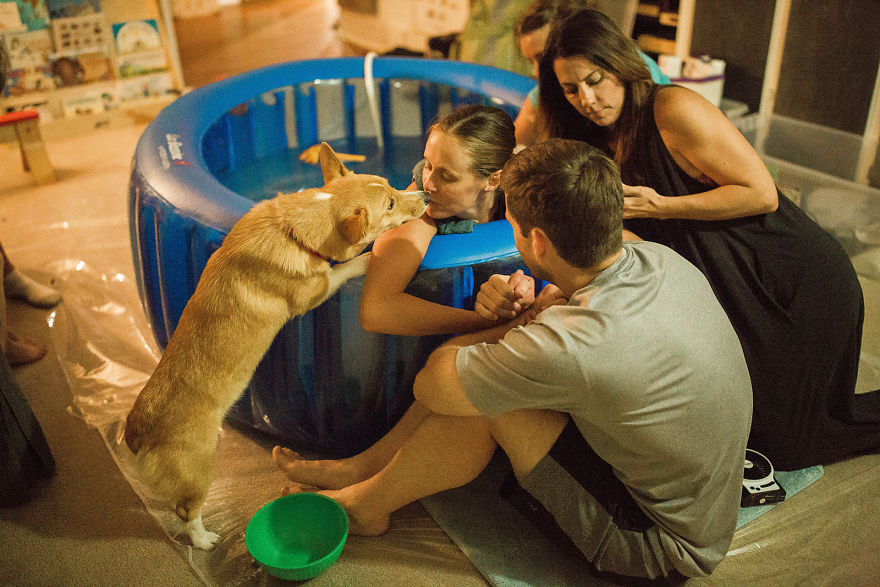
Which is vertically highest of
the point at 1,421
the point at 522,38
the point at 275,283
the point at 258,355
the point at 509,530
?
the point at 522,38

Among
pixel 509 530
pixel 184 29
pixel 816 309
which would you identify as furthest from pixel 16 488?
pixel 184 29

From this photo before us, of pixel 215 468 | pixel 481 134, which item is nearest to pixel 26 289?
pixel 215 468

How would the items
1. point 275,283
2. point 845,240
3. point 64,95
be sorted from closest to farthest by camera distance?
point 275,283
point 845,240
point 64,95

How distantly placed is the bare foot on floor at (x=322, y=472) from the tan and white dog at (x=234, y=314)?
10.8 inches

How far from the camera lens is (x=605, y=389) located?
4.40ft

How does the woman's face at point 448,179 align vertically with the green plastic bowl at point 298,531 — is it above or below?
above

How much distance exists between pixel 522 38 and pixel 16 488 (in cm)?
242

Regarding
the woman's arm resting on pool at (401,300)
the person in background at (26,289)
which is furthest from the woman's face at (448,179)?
the person in background at (26,289)

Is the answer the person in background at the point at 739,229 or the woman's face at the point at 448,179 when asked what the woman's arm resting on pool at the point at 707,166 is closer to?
the person in background at the point at 739,229

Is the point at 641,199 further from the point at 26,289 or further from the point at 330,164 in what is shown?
the point at 26,289

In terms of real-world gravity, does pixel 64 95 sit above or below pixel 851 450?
above

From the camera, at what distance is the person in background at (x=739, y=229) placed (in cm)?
187

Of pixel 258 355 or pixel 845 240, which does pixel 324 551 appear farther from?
pixel 845 240

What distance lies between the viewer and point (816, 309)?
1923mm
